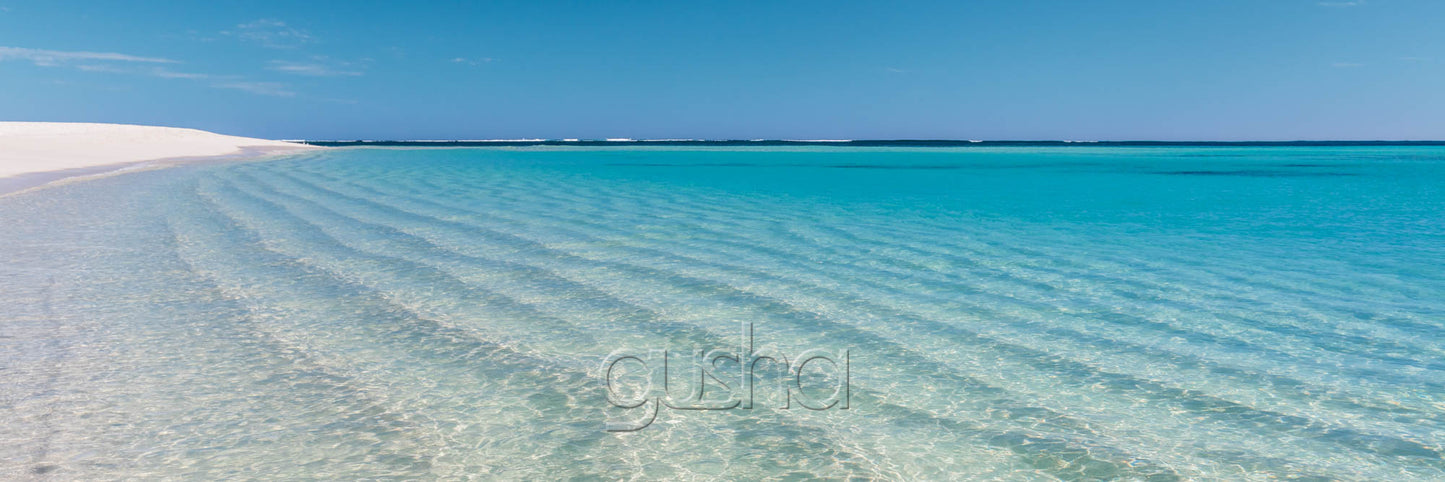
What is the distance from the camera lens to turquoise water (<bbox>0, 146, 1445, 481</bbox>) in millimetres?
3770

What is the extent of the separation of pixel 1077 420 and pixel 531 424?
263 centimetres

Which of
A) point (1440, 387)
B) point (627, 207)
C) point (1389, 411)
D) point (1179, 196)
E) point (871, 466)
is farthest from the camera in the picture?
point (1179, 196)

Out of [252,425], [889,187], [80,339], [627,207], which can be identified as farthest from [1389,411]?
[889,187]

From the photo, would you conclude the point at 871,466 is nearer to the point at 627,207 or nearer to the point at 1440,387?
the point at 1440,387

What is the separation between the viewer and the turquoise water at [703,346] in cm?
377

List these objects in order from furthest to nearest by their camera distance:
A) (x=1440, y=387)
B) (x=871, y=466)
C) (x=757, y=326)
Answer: (x=757, y=326) < (x=1440, y=387) < (x=871, y=466)

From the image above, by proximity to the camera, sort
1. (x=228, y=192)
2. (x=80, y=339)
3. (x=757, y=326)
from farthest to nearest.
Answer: (x=228, y=192) < (x=757, y=326) < (x=80, y=339)

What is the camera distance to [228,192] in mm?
17938

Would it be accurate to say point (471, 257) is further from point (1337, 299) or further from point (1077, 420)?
point (1337, 299)

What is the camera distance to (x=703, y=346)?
5609mm

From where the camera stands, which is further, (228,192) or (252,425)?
(228,192)

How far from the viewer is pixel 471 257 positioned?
9305 mm

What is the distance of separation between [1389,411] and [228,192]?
19.2 meters

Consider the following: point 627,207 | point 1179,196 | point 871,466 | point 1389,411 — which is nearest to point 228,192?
point 627,207
